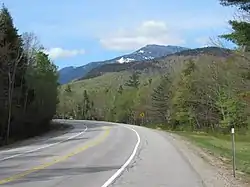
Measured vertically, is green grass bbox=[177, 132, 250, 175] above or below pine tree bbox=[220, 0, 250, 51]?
below

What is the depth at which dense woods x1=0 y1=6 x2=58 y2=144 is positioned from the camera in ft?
160

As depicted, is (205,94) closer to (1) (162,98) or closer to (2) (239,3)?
(1) (162,98)

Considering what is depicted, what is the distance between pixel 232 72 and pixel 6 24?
943 inches

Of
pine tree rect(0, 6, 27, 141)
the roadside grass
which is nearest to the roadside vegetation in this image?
the roadside grass

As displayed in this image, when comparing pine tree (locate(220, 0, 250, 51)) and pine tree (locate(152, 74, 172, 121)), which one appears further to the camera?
pine tree (locate(152, 74, 172, 121))

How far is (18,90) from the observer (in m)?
55.9

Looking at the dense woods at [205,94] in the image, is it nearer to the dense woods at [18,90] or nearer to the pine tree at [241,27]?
the pine tree at [241,27]

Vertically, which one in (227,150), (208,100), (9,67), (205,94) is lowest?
(227,150)

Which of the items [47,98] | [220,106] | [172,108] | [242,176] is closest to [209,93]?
[220,106]

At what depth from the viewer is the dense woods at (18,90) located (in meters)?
48.8

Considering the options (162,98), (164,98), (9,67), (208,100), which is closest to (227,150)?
(9,67)

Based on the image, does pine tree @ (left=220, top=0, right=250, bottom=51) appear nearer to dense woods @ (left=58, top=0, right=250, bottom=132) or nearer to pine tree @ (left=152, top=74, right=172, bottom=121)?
dense woods @ (left=58, top=0, right=250, bottom=132)

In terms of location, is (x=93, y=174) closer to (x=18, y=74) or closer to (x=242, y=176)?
(x=242, y=176)

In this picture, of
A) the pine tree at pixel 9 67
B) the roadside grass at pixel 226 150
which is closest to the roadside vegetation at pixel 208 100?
the roadside grass at pixel 226 150
